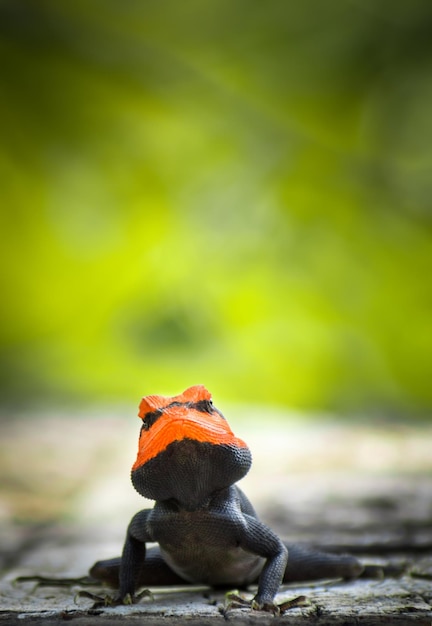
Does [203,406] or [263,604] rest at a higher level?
[203,406]

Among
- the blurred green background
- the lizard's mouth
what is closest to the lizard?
the lizard's mouth

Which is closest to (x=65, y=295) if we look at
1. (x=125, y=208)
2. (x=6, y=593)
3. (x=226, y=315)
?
(x=125, y=208)

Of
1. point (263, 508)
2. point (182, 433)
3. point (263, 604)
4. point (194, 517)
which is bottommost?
point (263, 604)

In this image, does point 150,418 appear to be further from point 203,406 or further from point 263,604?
point 263,604

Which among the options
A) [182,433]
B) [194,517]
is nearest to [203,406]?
[182,433]

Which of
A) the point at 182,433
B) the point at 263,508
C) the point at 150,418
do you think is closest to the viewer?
the point at 182,433

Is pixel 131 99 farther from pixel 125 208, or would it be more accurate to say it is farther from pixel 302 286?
pixel 302 286
